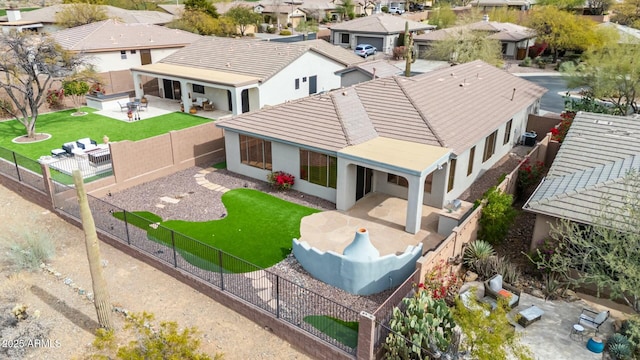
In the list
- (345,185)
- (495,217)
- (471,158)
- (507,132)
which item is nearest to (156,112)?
(345,185)

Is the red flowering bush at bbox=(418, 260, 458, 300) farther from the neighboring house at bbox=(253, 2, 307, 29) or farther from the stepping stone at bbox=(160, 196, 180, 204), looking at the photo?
the neighboring house at bbox=(253, 2, 307, 29)

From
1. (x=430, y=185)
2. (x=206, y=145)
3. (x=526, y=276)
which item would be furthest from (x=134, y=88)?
(x=526, y=276)

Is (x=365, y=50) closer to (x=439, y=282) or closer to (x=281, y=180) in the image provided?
(x=281, y=180)

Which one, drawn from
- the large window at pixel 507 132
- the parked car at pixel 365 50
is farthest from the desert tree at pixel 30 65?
the parked car at pixel 365 50

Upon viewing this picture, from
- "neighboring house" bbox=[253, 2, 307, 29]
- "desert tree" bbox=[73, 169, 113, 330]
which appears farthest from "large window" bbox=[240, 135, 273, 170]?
"neighboring house" bbox=[253, 2, 307, 29]

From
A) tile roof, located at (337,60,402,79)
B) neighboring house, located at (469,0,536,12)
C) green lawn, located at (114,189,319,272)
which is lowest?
green lawn, located at (114,189,319,272)

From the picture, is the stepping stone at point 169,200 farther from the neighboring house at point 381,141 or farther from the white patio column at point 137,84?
the white patio column at point 137,84
